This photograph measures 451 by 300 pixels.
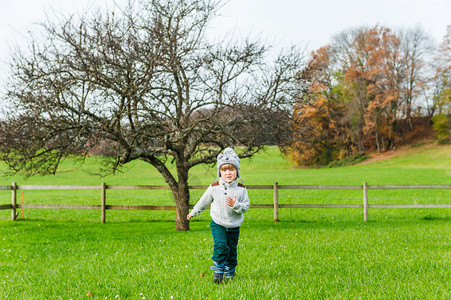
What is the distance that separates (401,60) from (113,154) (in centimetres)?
4769

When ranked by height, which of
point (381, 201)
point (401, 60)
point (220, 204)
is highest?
point (401, 60)

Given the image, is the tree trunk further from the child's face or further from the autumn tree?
the autumn tree

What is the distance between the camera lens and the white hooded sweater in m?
5.45

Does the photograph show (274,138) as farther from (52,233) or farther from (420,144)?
(420,144)

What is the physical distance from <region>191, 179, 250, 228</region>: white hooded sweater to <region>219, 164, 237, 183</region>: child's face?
7 centimetres

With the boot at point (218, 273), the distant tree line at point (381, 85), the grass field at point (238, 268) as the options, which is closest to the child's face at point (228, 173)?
the boot at point (218, 273)

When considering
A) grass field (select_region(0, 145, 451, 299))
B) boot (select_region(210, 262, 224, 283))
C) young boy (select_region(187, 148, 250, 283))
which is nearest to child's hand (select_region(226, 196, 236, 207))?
young boy (select_region(187, 148, 250, 283))

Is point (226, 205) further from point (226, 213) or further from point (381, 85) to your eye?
point (381, 85)

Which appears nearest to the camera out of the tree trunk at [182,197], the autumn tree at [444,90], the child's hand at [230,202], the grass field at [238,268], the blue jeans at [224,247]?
the grass field at [238,268]

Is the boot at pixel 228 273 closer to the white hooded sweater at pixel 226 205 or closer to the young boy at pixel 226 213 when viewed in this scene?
the young boy at pixel 226 213

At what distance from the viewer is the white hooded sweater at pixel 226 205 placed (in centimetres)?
545

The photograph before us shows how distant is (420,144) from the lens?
52.0 meters

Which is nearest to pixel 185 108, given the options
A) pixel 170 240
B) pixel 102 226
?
pixel 170 240

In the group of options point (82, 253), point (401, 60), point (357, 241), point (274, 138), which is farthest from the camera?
point (401, 60)
